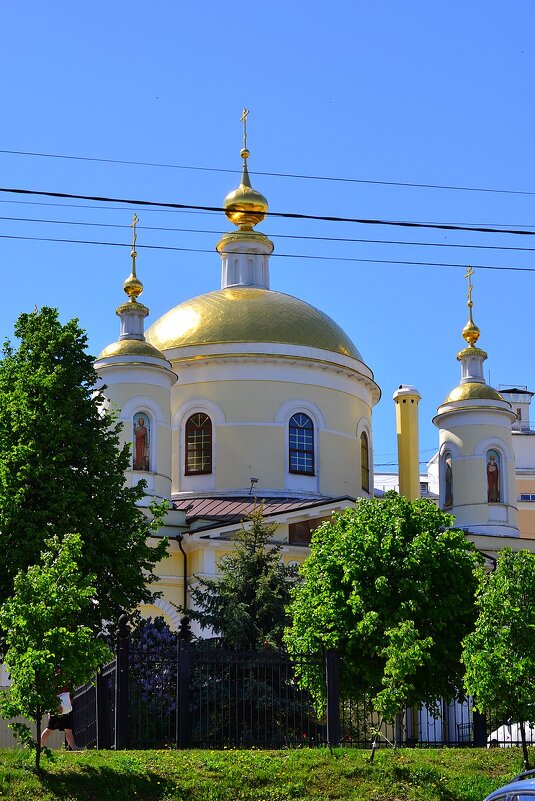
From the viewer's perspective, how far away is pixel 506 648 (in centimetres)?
1909

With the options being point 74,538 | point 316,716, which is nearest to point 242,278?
point 316,716

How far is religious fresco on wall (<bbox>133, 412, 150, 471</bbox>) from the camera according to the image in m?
36.3

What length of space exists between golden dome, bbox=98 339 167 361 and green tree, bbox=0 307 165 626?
394 inches

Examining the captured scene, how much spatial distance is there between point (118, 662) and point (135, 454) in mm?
17453

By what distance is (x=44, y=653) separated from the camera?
16531 millimetres

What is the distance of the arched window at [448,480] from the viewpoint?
4075 cm

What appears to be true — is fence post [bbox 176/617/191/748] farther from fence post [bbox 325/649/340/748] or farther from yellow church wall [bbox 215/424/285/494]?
yellow church wall [bbox 215/424/285/494]

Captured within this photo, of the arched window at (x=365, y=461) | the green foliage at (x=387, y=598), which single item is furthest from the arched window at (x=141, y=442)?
the green foliage at (x=387, y=598)

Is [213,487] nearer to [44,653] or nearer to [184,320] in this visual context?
[184,320]

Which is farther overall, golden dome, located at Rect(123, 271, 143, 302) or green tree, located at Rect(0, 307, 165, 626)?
golden dome, located at Rect(123, 271, 143, 302)

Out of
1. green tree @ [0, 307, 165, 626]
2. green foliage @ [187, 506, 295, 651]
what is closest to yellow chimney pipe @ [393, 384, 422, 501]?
green foliage @ [187, 506, 295, 651]

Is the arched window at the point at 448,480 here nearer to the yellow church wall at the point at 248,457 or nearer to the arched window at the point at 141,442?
the yellow church wall at the point at 248,457

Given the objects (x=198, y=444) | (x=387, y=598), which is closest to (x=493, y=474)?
(x=198, y=444)

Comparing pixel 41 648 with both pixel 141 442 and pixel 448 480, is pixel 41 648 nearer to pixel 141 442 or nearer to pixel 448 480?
pixel 141 442
